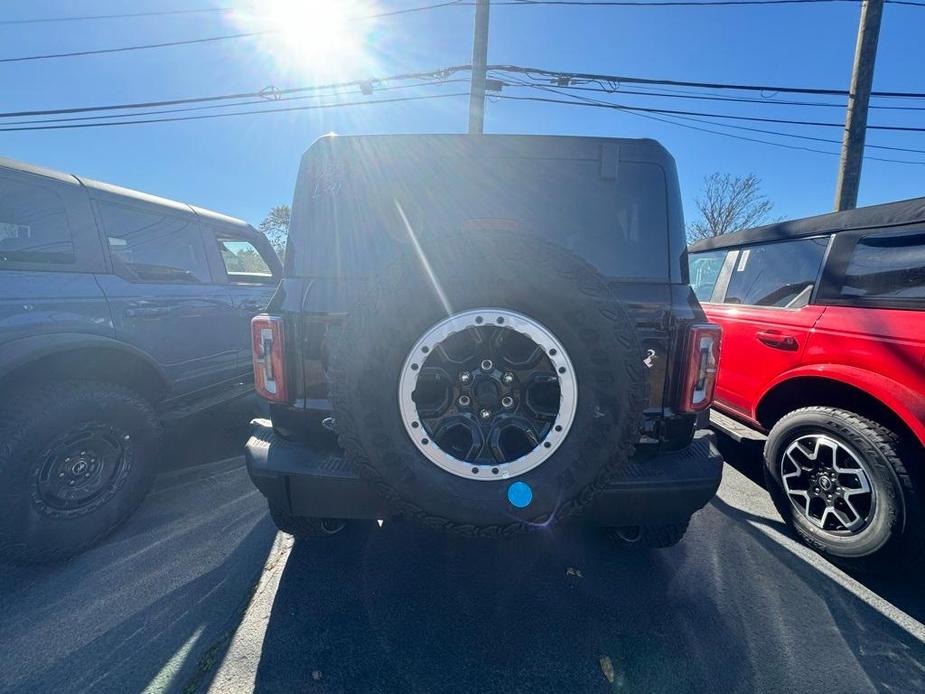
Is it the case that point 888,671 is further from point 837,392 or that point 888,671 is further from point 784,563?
point 837,392

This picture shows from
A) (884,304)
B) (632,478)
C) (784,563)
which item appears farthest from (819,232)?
(632,478)

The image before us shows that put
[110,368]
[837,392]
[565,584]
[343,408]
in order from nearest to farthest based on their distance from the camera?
[343,408] < [565,584] < [837,392] < [110,368]

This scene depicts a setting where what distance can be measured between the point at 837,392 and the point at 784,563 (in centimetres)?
113

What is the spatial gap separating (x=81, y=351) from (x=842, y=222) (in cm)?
512

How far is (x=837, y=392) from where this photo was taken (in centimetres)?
238

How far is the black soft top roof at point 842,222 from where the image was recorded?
2.20m

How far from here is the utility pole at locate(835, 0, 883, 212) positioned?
6441 mm

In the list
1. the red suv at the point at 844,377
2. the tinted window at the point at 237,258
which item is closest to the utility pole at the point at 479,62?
the tinted window at the point at 237,258

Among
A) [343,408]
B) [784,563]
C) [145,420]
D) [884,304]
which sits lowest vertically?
[784,563]

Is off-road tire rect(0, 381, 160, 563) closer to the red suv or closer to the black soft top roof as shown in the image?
the red suv

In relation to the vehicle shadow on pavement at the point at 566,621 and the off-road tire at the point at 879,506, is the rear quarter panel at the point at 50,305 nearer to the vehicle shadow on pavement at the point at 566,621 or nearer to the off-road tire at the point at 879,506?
the vehicle shadow on pavement at the point at 566,621

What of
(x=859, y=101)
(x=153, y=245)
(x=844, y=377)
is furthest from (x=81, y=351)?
(x=859, y=101)

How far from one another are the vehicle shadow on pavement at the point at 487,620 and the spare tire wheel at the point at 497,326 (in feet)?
2.24

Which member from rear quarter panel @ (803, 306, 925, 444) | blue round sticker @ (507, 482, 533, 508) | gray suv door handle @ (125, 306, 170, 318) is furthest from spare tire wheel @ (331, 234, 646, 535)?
gray suv door handle @ (125, 306, 170, 318)
